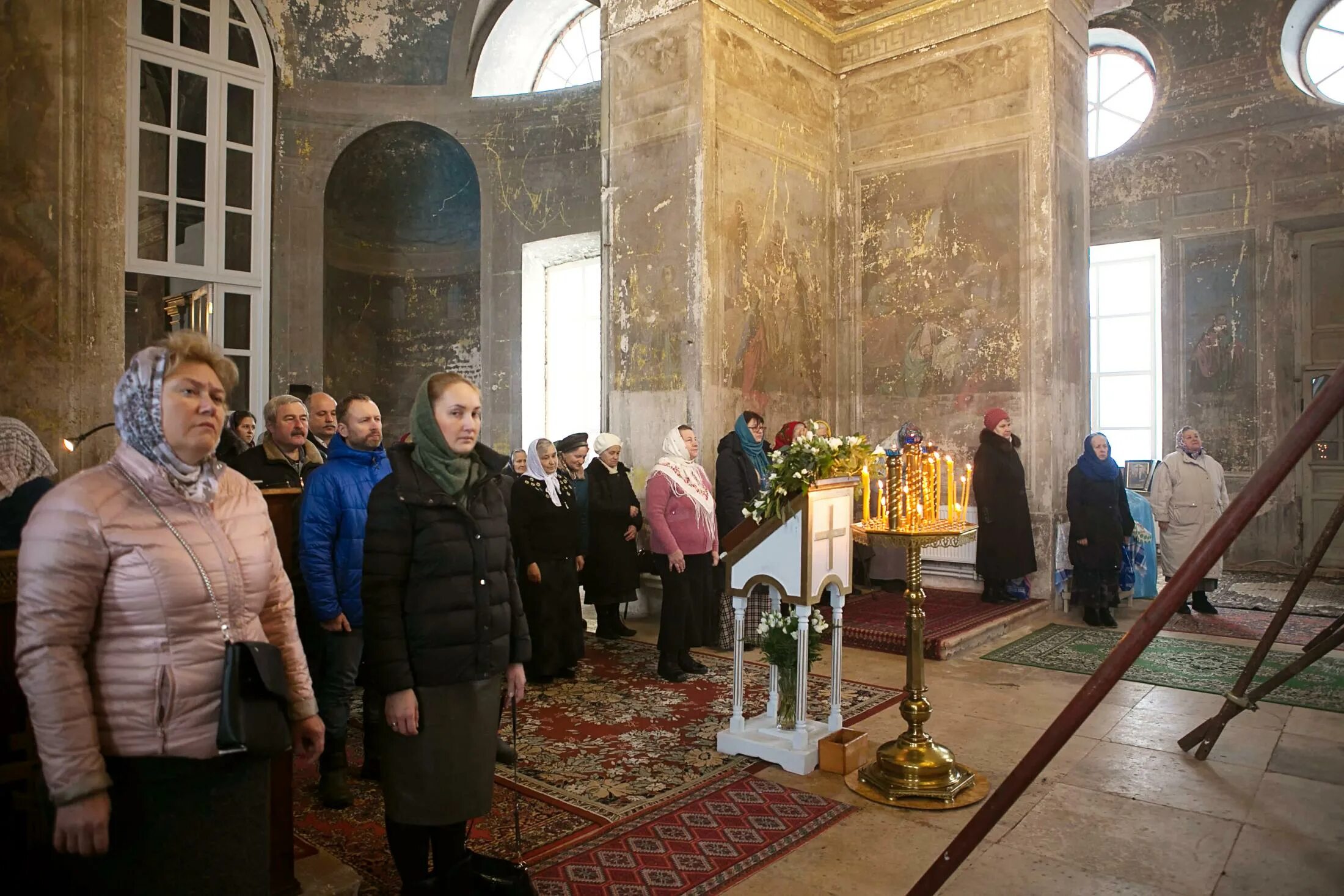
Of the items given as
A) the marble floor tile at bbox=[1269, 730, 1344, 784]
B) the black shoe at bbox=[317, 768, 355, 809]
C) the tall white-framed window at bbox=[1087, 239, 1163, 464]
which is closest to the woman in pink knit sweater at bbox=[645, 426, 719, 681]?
the black shoe at bbox=[317, 768, 355, 809]

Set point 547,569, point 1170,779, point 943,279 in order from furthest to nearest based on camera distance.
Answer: point 943,279, point 547,569, point 1170,779

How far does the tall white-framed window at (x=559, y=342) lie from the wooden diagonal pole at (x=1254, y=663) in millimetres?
9642

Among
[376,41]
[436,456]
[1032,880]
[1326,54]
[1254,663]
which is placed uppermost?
[376,41]

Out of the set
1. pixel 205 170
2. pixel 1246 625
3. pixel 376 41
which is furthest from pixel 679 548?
pixel 376 41

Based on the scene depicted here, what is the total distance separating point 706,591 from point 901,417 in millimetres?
4404

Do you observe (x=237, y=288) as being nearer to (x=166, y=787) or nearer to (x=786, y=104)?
(x=786, y=104)

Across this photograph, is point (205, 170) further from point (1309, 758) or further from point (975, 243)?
point (1309, 758)

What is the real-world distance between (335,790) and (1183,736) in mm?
4493

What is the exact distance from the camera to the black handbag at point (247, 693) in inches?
78.7

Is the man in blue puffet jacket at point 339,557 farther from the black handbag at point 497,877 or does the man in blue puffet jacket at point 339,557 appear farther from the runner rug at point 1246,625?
the runner rug at point 1246,625

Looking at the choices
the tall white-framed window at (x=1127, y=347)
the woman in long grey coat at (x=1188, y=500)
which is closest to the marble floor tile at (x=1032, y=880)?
the woman in long grey coat at (x=1188, y=500)

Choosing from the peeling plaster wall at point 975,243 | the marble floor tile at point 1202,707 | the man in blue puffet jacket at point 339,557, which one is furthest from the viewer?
the peeling plaster wall at point 975,243

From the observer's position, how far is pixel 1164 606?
2.06m

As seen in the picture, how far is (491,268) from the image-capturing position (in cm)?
1343
